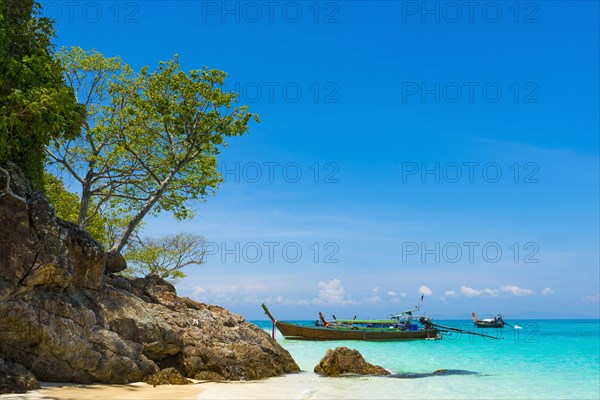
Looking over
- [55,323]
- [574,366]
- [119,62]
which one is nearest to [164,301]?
[55,323]

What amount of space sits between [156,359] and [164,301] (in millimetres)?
2653

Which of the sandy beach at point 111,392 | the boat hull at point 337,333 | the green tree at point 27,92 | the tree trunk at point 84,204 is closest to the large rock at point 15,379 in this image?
the sandy beach at point 111,392

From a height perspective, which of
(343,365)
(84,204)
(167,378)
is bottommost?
(343,365)

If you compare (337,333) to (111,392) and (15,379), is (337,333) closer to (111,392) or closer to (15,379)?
(111,392)

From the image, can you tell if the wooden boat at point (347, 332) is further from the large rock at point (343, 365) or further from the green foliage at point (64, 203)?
the large rock at point (343, 365)

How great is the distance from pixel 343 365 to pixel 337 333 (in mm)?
34311

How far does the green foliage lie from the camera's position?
1038 inches

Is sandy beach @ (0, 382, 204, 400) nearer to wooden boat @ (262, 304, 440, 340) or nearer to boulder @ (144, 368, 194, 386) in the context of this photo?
boulder @ (144, 368, 194, 386)

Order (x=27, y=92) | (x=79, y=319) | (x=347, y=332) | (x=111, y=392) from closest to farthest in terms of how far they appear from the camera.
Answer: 1. (x=111, y=392)
2. (x=27, y=92)
3. (x=79, y=319)
4. (x=347, y=332)

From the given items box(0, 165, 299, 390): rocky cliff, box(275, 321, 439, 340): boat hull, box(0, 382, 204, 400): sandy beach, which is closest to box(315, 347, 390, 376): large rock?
box(0, 165, 299, 390): rocky cliff

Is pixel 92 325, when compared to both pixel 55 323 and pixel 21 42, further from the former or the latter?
pixel 21 42

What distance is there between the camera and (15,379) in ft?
39.3

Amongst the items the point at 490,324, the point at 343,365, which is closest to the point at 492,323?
the point at 490,324

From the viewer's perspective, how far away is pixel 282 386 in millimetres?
16703
